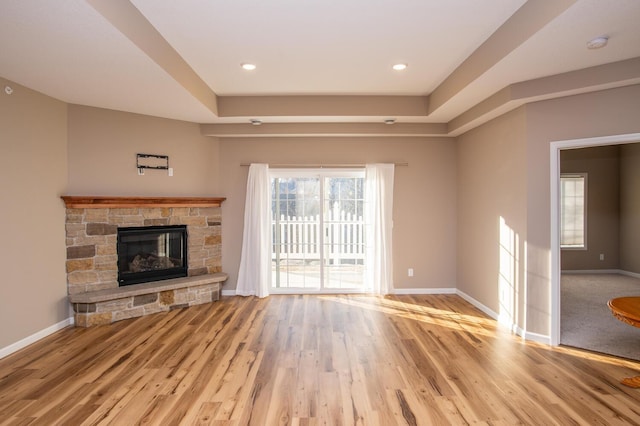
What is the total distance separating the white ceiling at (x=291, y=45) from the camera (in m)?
2.30

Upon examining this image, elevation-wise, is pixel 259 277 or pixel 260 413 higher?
pixel 259 277

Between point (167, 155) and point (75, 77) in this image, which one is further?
point (167, 155)

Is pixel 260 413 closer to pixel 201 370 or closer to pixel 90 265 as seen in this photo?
pixel 201 370

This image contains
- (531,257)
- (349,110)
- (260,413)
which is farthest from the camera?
(349,110)

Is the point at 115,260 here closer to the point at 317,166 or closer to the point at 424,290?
the point at 317,166

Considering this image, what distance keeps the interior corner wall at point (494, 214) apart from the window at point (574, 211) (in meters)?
3.48

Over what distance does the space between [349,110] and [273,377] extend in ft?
10.7

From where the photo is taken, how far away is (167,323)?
414 cm

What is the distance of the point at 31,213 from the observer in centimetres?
359

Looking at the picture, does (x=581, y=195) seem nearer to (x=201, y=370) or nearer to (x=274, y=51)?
(x=274, y=51)

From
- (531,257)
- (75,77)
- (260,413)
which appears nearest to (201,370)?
(260,413)

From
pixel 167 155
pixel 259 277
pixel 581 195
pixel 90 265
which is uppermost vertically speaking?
pixel 167 155

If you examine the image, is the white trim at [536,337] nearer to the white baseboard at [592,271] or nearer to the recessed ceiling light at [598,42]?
the recessed ceiling light at [598,42]

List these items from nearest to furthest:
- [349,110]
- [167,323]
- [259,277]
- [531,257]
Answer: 1. [531,257]
2. [167,323]
3. [349,110]
4. [259,277]
